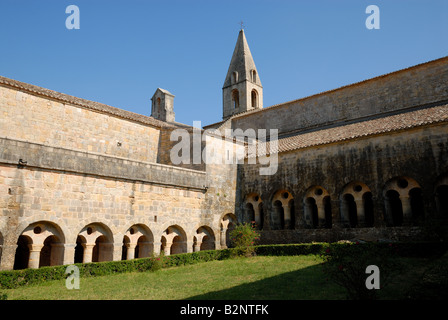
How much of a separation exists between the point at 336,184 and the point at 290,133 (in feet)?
29.2

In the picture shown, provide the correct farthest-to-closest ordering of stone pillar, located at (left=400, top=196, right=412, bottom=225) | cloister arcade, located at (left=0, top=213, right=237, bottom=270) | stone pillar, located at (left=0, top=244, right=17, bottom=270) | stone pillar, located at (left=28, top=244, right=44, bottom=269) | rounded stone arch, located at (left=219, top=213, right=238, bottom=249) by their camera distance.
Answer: rounded stone arch, located at (left=219, top=213, right=238, bottom=249)
stone pillar, located at (left=400, top=196, right=412, bottom=225)
cloister arcade, located at (left=0, top=213, right=237, bottom=270)
stone pillar, located at (left=28, top=244, right=44, bottom=269)
stone pillar, located at (left=0, top=244, right=17, bottom=270)

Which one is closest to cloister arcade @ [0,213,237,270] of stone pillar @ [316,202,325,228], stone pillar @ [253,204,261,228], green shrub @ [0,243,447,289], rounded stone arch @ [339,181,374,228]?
green shrub @ [0,243,447,289]

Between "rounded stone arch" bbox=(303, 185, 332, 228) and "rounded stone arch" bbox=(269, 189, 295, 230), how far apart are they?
1035 millimetres

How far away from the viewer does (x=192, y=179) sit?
17031 mm

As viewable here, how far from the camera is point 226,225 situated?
18.8 meters

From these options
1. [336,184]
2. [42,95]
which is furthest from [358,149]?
[42,95]

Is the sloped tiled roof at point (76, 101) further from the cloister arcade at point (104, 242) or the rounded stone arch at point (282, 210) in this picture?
the rounded stone arch at point (282, 210)

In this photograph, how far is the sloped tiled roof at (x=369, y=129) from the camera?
14539mm

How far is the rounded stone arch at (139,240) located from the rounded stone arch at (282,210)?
687cm

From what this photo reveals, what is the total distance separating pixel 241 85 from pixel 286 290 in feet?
96.4

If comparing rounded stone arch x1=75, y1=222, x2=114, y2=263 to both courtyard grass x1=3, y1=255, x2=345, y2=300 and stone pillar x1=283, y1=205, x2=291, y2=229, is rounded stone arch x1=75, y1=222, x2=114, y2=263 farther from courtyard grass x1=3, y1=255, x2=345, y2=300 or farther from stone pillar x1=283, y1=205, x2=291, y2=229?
stone pillar x1=283, y1=205, x2=291, y2=229

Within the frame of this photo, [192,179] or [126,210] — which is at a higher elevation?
[192,179]

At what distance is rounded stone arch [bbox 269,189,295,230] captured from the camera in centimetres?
1817

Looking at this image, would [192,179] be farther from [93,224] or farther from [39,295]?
[39,295]
